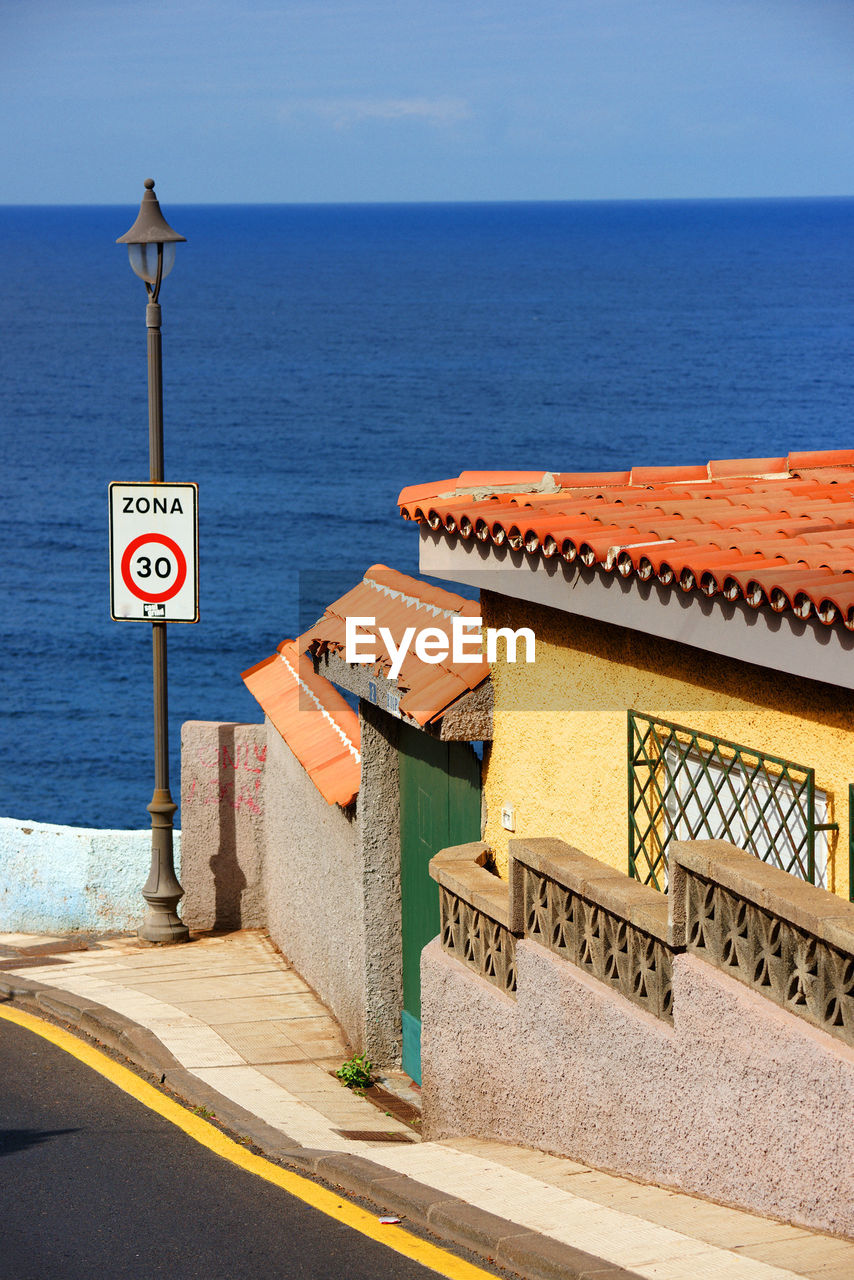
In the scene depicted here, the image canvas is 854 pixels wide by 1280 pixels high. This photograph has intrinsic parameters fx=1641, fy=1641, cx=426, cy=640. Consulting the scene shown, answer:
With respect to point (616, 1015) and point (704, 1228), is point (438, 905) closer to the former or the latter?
point (616, 1015)

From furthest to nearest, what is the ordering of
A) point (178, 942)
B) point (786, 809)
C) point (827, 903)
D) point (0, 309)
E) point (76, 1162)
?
point (0, 309), point (178, 942), point (76, 1162), point (786, 809), point (827, 903)

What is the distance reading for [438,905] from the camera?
31.2 feet

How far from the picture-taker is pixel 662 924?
627cm

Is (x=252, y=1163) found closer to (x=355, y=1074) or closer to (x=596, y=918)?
(x=596, y=918)

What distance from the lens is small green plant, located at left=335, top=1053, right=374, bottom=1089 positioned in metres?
9.72

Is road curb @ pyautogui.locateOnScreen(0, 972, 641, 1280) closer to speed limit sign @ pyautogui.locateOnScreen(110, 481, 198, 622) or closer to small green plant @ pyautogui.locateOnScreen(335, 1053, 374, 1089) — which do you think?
small green plant @ pyautogui.locateOnScreen(335, 1053, 374, 1089)

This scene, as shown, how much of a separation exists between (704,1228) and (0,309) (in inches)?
6246

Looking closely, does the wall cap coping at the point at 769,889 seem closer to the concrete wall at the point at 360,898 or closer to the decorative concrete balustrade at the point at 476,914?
the decorative concrete balustrade at the point at 476,914

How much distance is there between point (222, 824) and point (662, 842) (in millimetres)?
6343

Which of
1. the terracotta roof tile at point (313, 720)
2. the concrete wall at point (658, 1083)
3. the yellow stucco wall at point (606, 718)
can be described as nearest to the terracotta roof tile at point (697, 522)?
the yellow stucco wall at point (606, 718)

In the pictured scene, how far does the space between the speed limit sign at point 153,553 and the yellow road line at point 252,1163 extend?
339cm

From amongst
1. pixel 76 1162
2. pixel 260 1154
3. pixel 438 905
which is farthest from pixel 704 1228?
pixel 438 905

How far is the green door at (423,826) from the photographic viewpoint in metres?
9.22

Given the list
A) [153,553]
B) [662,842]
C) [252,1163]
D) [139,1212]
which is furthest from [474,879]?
[153,553]
